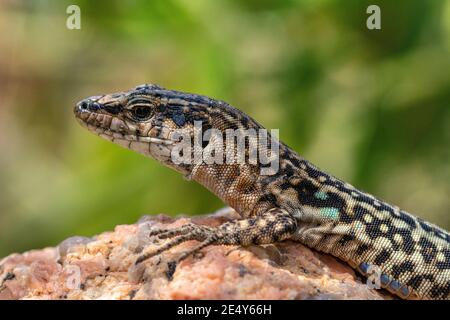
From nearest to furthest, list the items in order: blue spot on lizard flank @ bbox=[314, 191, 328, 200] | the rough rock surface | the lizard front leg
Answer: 1. the rough rock surface
2. the lizard front leg
3. blue spot on lizard flank @ bbox=[314, 191, 328, 200]

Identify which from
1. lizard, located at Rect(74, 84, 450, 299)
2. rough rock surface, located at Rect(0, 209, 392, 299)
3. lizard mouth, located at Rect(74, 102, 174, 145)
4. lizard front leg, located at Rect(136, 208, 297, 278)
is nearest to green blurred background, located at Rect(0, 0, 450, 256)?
rough rock surface, located at Rect(0, 209, 392, 299)

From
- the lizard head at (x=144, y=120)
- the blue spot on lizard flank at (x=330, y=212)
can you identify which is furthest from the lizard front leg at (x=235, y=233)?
the lizard head at (x=144, y=120)

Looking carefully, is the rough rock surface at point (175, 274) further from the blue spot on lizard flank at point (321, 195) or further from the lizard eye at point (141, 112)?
the lizard eye at point (141, 112)

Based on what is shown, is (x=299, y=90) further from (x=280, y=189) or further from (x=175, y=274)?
(x=175, y=274)

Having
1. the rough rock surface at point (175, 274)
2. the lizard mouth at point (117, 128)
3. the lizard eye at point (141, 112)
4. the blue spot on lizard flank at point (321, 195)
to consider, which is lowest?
the rough rock surface at point (175, 274)

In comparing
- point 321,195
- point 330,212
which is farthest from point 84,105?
point 330,212

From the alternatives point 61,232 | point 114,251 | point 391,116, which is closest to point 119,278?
point 114,251

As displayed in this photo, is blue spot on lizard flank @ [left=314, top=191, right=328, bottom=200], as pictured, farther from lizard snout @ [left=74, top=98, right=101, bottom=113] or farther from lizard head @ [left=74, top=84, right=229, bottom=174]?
lizard snout @ [left=74, top=98, right=101, bottom=113]
